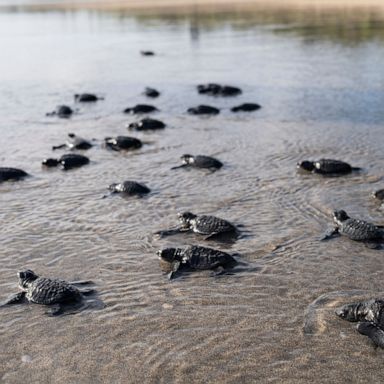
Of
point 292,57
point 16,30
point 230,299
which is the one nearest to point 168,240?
point 230,299

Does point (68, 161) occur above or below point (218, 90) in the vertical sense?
below

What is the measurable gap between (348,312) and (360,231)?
1683 millimetres

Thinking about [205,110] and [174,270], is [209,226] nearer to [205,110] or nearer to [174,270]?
[174,270]

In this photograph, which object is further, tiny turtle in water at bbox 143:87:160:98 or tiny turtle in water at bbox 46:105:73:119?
tiny turtle in water at bbox 143:87:160:98

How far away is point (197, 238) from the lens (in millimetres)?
6758

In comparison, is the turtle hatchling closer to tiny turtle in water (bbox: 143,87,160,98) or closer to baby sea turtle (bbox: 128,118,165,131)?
baby sea turtle (bbox: 128,118,165,131)

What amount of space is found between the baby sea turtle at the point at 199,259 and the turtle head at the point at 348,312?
1366mm

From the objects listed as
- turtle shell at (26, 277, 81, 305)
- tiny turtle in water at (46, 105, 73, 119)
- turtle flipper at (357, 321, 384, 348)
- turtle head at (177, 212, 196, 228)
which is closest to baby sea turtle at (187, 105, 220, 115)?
tiny turtle in water at (46, 105, 73, 119)

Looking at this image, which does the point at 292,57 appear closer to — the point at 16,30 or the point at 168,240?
the point at 168,240

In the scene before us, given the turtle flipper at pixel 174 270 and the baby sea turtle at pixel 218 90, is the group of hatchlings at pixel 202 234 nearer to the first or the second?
the turtle flipper at pixel 174 270

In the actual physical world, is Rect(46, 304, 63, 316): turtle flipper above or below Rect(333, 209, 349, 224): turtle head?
below

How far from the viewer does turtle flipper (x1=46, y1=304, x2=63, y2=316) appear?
5.26 metres

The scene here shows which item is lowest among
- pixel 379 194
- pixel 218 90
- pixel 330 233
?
pixel 330 233

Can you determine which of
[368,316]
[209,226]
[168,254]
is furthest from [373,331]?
[209,226]
